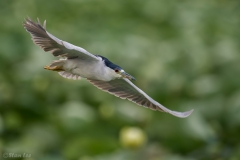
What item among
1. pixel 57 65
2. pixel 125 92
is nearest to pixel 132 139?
pixel 125 92

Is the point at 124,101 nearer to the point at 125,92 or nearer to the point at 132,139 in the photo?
the point at 132,139

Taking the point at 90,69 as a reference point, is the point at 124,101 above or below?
above

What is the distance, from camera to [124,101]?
3.79m

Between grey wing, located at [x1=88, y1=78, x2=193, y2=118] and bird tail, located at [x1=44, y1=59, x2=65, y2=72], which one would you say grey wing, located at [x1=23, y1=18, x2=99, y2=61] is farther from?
grey wing, located at [x1=88, y1=78, x2=193, y2=118]

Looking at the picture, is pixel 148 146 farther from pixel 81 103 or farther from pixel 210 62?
pixel 210 62

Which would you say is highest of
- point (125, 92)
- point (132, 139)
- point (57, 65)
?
point (132, 139)

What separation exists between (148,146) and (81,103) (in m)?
0.68

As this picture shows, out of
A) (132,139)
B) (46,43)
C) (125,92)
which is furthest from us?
(132,139)

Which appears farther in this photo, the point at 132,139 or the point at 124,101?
the point at 124,101

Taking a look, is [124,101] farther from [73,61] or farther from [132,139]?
[73,61]

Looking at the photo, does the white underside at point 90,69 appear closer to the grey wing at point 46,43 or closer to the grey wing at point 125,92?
the grey wing at point 46,43

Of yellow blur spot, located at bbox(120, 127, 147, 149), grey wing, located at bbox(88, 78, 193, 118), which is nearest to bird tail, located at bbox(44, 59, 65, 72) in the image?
grey wing, located at bbox(88, 78, 193, 118)

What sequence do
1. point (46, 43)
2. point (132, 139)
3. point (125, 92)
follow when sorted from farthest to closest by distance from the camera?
point (132, 139)
point (125, 92)
point (46, 43)

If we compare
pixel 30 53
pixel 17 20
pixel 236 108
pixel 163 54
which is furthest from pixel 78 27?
pixel 236 108
